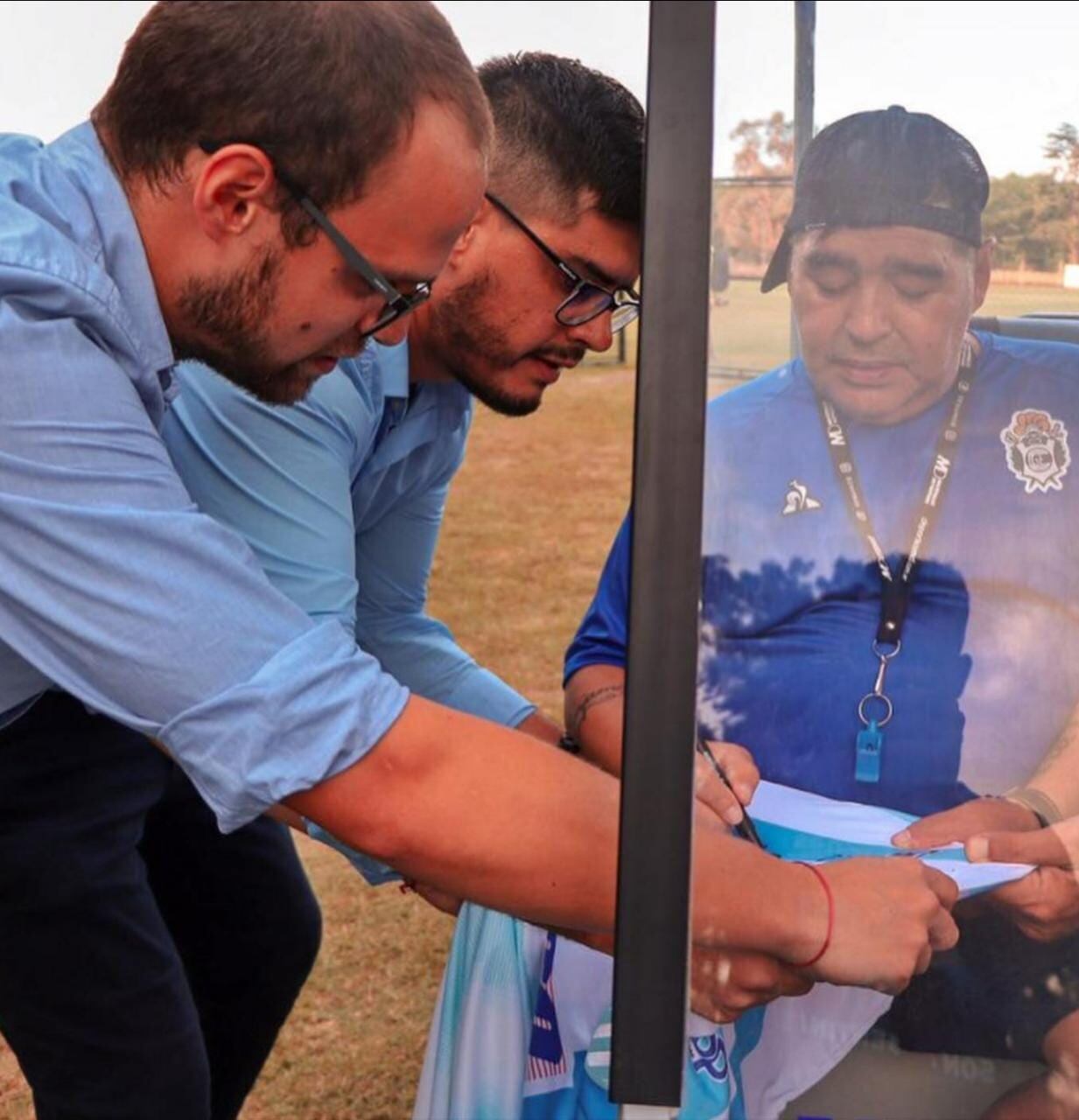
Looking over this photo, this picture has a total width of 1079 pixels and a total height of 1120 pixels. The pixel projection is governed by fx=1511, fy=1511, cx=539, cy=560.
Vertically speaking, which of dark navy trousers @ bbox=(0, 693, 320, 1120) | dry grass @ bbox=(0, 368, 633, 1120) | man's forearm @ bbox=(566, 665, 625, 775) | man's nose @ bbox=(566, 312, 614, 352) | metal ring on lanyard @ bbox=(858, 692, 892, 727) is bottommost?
dry grass @ bbox=(0, 368, 633, 1120)

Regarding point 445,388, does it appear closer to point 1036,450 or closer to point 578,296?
point 578,296

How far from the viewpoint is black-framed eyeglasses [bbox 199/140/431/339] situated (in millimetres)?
1265

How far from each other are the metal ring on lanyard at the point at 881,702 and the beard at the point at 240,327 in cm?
62

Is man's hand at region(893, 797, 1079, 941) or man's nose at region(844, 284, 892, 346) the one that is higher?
man's nose at region(844, 284, 892, 346)

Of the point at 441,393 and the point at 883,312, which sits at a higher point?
the point at 883,312

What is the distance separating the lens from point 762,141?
1136 mm

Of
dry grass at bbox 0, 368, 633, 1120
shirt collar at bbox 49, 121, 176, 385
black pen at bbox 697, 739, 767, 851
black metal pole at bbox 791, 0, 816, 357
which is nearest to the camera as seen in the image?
black metal pole at bbox 791, 0, 816, 357

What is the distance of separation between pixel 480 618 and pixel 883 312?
4.64m

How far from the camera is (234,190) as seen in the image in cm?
127

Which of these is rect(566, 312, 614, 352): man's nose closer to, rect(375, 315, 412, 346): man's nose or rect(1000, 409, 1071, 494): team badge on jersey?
rect(375, 315, 412, 346): man's nose

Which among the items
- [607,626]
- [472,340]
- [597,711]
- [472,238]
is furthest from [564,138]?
[597,711]

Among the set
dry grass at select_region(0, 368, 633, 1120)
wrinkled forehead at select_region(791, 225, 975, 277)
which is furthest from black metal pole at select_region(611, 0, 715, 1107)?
dry grass at select_region(0, 368, 633, 1120)

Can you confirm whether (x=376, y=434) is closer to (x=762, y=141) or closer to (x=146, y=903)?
(x=146, y=903)

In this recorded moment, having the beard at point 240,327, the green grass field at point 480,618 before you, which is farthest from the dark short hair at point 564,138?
the green grass field at point 480,618
